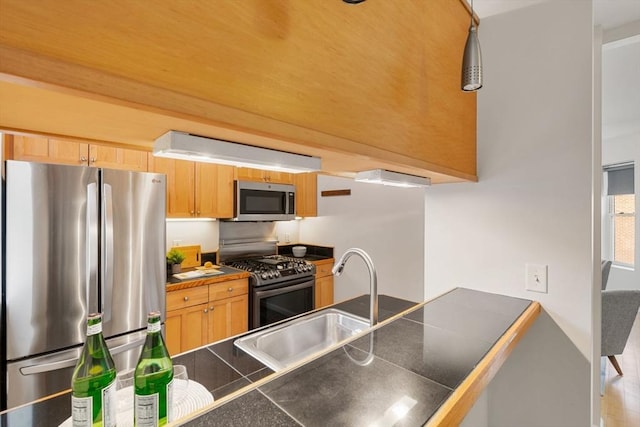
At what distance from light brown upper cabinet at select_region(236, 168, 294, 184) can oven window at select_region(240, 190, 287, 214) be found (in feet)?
0.48

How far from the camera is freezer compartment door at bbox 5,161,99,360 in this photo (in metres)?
1.56

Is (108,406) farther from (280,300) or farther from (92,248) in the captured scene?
(280,300)

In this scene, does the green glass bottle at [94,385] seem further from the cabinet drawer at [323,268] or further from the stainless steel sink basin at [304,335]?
the cabinet drawer at [323,268]

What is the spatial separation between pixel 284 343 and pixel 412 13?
5.13ft

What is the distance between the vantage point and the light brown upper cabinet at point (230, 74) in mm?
410

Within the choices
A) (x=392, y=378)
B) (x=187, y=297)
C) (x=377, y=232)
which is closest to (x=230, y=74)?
(x=392, y=378)

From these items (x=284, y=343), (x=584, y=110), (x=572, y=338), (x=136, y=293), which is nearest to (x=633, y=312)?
(x=572, y=338)

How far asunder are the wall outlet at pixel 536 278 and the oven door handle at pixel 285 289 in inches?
84.2

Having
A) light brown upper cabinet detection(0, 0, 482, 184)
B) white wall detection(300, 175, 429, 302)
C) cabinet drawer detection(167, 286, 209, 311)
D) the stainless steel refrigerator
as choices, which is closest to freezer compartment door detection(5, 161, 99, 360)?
the stainless steel refrigerator

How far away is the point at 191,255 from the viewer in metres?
3.09

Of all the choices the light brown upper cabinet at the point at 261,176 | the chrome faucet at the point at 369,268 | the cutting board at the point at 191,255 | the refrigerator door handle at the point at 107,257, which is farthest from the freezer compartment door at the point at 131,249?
the chrome faucet at the point at 369,268

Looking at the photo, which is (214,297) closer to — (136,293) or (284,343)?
(136,293)

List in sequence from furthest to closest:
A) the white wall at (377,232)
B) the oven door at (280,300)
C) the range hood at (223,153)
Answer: the white wall at (377,232)
the oven door at (280,300)
the range hood at (223,153)

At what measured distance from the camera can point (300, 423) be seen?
0.62m
